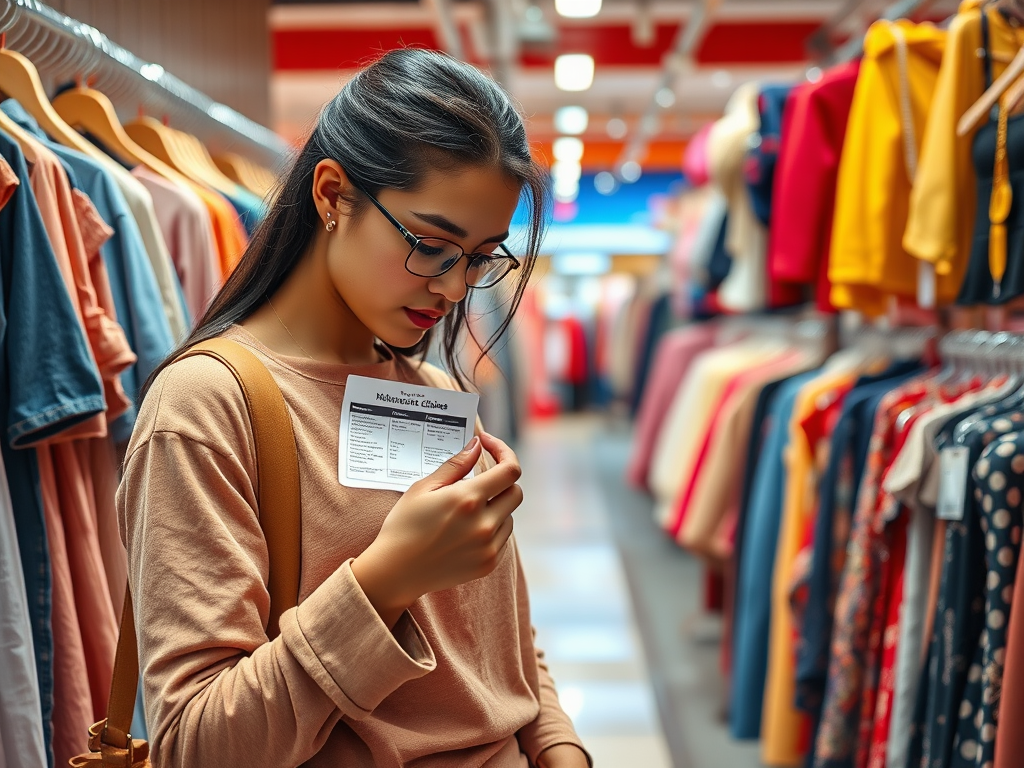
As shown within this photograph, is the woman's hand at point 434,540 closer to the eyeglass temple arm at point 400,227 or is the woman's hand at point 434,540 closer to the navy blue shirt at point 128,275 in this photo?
the eyeglass temple arm at point 400,227

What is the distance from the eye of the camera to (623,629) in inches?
175

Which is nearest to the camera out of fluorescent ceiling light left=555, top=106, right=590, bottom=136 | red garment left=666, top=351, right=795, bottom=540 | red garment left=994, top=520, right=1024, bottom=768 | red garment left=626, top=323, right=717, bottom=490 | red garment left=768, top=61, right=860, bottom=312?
red garment left=994, top=520, right=1024, bottom=768

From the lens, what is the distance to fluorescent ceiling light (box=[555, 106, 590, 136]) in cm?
968

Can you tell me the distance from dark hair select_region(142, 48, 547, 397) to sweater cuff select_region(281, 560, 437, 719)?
1.00 ft

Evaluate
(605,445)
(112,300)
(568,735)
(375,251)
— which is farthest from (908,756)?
(605,445)

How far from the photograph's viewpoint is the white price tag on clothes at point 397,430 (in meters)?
1.10

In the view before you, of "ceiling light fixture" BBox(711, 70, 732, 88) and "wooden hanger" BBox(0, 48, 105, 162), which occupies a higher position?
"ceiling light fixture" BBox(711, 70, 732, 88)

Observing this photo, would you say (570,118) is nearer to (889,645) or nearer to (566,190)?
(566,190)

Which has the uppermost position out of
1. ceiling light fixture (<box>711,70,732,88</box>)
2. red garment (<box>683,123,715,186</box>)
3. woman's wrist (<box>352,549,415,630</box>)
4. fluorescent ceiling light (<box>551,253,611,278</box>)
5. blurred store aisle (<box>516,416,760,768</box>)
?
ceiling light fixture (<box>711,70,732,88</box>)

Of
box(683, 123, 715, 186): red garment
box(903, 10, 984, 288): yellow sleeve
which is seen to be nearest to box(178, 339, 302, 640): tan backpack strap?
box(903, 10, 984, 288): yellow sleeve

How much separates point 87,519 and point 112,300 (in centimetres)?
35

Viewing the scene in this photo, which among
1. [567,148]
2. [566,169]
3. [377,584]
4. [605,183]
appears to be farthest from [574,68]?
[377,584]

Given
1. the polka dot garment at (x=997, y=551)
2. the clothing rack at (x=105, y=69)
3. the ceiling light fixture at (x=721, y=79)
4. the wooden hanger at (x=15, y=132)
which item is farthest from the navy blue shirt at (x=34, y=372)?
the ceiling light fixture at (x=721, y=79)

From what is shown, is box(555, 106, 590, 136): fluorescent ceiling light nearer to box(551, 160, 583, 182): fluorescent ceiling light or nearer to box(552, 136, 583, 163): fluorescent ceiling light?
box(552, 136, 583, 163): fluorescent ceiling light
